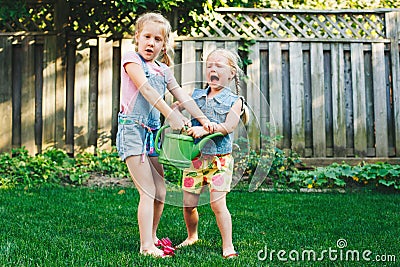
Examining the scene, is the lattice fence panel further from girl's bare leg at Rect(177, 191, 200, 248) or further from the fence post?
girl's bare leg at Rect(177, 191, 200, 248)

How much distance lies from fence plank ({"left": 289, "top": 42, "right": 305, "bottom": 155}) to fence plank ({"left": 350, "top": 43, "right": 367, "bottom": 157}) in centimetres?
64

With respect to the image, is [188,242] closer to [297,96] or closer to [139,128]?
[139,128]

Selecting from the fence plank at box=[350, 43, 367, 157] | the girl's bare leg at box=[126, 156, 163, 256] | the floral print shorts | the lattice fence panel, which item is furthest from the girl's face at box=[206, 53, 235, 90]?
the fence plank at box=[350, 43, 367, 157]

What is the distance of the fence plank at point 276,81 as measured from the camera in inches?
241

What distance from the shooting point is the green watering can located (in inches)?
105

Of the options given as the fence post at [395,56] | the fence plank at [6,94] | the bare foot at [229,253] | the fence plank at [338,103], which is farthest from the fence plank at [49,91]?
the fence post at [395,56]

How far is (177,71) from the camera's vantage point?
300cm

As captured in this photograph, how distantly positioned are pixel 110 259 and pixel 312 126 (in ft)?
13.3

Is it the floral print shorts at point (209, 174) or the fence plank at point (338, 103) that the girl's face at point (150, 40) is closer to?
the floral print shorts at point (209, 174)

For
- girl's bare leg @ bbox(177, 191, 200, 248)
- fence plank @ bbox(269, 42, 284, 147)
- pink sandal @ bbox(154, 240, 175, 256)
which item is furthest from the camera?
fence plank @ bbox(269, 42, 284, 147)

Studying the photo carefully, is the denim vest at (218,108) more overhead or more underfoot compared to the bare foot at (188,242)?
more overhead

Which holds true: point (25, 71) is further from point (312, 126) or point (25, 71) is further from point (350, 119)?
point (350, 119)

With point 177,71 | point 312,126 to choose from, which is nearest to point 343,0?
point 312,126

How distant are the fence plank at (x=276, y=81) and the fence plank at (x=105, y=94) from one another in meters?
1.94
